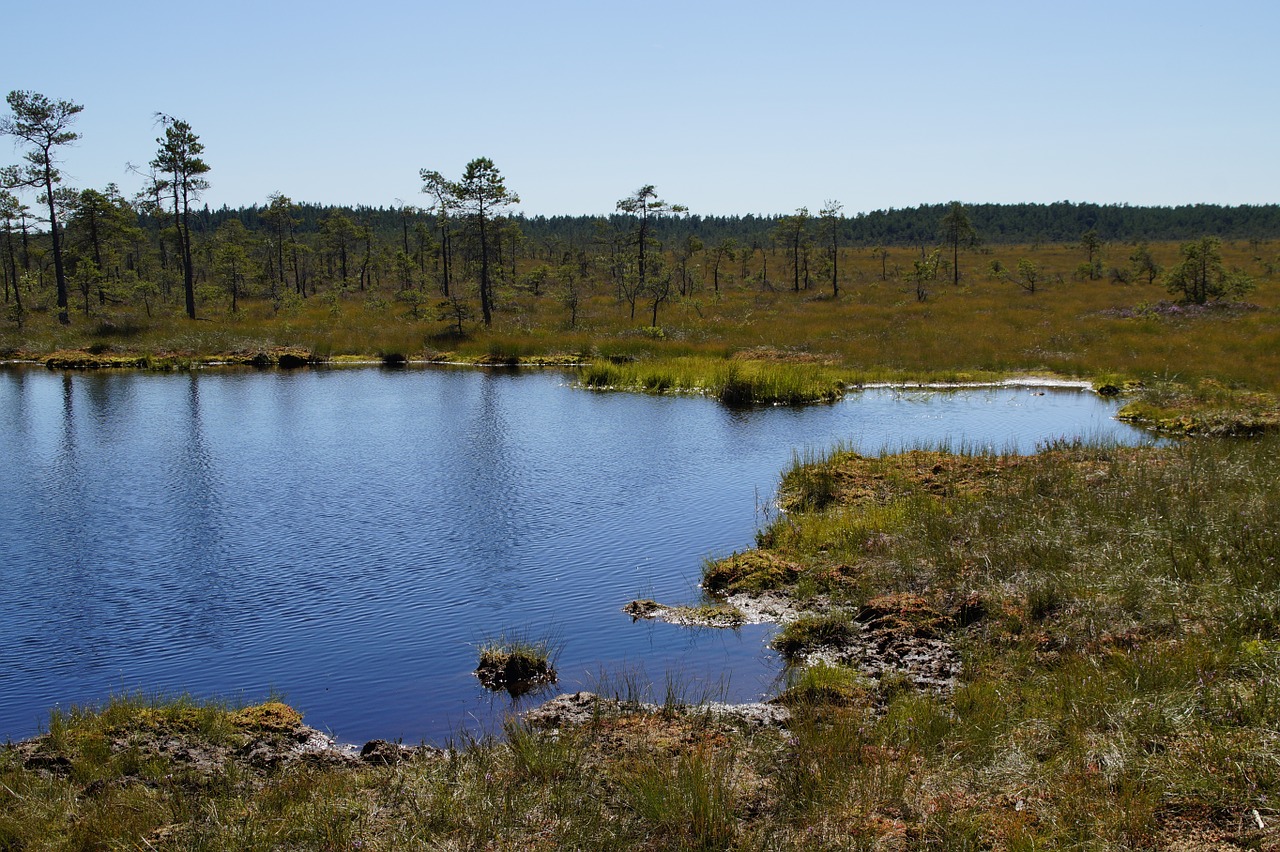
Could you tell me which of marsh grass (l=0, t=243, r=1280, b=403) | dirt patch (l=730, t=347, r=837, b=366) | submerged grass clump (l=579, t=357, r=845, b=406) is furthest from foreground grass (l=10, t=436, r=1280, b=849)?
dirt patch (l=730, t=347, r=837, b=366)

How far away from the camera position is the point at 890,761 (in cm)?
652

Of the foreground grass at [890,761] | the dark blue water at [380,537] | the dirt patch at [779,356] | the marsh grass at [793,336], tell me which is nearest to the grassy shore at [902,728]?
the foreground grass at [890,761]

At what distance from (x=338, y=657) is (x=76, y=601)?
14.0 ft

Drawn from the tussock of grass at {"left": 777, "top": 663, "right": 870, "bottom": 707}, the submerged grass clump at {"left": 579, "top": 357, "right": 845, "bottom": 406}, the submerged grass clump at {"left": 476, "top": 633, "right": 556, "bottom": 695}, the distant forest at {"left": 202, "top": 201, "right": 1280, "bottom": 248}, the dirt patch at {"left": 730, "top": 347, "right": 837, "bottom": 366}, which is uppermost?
the distant forest at {"left": 202, "top": 201, "right": 1280, "bottom": 248}

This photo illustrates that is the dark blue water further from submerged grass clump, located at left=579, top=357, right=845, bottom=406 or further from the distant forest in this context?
the distant forest

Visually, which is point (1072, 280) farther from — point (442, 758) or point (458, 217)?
point (442, 758)

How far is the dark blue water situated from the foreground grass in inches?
57.2

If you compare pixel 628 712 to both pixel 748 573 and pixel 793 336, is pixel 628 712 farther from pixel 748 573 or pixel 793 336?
pixel 793 336

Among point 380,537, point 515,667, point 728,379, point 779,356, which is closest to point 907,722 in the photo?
point 515,667

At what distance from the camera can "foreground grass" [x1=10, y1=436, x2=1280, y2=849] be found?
5.59 m

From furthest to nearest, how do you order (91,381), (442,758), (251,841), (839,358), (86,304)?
(86,304), (839,358), (91,381), (442,758), (251,841)

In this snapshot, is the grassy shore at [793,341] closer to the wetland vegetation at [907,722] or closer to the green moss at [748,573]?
the wetland vegetation at [907,722]

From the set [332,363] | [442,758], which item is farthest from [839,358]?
[442,758]

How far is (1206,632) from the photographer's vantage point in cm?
801
